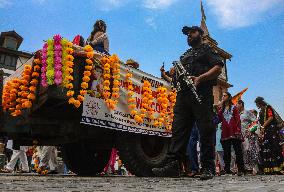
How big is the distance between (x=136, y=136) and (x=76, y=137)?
3.14ft

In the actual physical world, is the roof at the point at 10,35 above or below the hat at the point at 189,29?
above

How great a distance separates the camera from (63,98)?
4.35 meters

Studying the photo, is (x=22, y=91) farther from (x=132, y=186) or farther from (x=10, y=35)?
(x=10, y=35)

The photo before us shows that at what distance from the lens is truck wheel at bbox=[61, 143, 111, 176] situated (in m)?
6.27

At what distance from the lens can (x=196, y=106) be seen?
4664 millimetres

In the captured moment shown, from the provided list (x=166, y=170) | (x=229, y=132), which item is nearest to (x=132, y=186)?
(x=166, y=170)

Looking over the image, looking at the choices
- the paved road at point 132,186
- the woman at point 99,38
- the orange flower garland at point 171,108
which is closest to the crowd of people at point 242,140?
the orange flower garland at point 171,108

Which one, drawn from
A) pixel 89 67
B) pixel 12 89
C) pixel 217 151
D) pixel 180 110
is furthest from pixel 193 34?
pixel 217 151

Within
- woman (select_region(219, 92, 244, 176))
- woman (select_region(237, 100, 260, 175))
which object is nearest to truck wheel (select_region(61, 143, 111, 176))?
woman (select_region(219, 92, 244, 176))

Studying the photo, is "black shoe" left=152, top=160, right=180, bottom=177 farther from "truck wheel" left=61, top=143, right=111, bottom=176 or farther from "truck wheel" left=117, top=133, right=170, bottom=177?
"truck wheel" left=61, top=143, right=111, bottom=176

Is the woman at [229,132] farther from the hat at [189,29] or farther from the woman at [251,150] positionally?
the hat at [189,29]

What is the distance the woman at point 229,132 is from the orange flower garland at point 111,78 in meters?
3.61

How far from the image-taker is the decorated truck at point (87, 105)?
14.9 feet

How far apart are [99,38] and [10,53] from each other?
114ft
